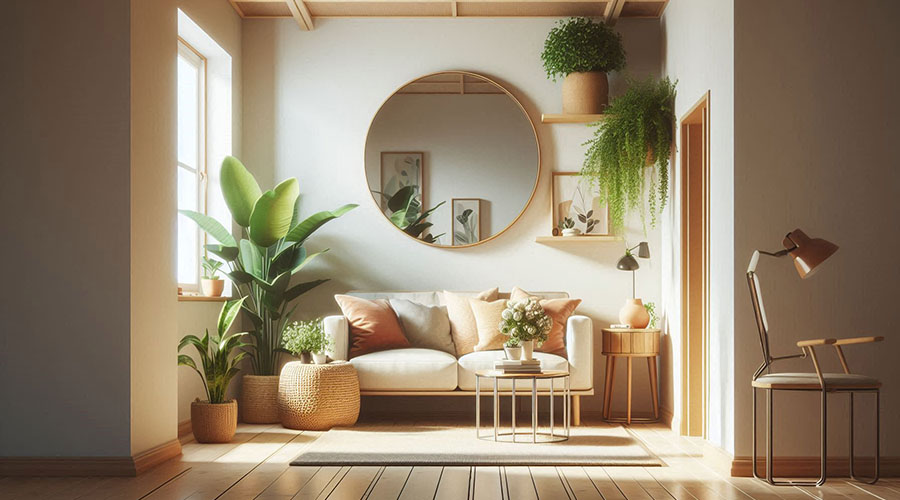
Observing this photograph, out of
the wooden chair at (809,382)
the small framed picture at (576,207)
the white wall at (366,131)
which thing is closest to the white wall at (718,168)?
the wooden chair at (809,382)

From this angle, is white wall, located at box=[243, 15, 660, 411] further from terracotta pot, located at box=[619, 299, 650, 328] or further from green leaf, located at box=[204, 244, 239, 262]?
green leaf, located at box=[204, 244, 239, 262]

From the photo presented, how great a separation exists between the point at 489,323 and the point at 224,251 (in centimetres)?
169

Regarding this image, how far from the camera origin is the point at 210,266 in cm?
574

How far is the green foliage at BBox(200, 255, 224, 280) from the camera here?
18.8 feet

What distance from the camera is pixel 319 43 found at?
6414mm

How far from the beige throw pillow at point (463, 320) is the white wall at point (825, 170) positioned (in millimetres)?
2083

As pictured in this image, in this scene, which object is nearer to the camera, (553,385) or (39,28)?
(39,28)

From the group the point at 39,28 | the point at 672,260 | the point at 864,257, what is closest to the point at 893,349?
the point at 864,257

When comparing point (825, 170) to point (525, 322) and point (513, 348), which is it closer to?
point (525, 322)

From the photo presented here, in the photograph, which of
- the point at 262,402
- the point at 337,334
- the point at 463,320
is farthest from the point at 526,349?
the point at 262,402

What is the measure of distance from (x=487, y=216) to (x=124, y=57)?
9.40ft

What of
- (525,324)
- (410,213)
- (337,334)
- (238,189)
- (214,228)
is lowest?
(337,334)

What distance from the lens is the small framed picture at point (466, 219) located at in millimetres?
6301

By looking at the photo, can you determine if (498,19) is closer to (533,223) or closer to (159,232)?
(533,223)
